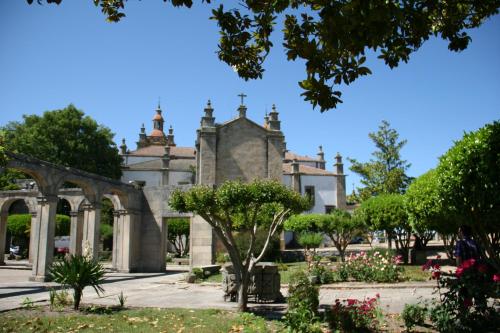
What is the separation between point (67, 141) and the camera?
3897 cm

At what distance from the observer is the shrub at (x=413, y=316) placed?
6.55 metres

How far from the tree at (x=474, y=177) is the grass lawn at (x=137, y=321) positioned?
376 centimetres

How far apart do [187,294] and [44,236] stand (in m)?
7.20

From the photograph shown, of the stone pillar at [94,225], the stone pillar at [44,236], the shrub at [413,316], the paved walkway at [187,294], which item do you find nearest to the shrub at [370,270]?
the paved walkway at [187,294]

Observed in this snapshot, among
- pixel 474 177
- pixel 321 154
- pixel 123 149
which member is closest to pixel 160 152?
pixel 123 149

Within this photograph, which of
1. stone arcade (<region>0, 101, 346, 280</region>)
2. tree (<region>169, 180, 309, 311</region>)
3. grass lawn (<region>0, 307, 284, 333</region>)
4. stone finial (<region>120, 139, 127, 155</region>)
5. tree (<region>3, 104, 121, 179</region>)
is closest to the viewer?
grass lawn (<region>0, 307, 284, 333</region>)

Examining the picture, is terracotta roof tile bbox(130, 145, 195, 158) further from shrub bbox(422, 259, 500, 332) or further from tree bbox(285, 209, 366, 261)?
shrub bbox(422, 259, 500, 332)

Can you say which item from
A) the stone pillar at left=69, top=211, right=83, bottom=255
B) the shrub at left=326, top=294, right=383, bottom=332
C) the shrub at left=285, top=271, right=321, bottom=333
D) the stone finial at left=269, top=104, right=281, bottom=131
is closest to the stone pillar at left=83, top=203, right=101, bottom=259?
the stone pillar at left=69, top=211, right=83, bottom=255

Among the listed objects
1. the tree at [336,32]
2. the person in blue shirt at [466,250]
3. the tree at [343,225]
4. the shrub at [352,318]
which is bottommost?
the shrub at [352,318]

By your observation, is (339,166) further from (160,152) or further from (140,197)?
(140,197)

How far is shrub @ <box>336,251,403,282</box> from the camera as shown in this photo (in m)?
13.6

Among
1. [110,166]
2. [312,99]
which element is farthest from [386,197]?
[110,166]

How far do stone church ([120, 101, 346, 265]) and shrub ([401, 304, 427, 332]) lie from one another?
4631 millimetres

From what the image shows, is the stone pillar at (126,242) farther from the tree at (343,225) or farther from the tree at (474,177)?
the tree at (474,177)
